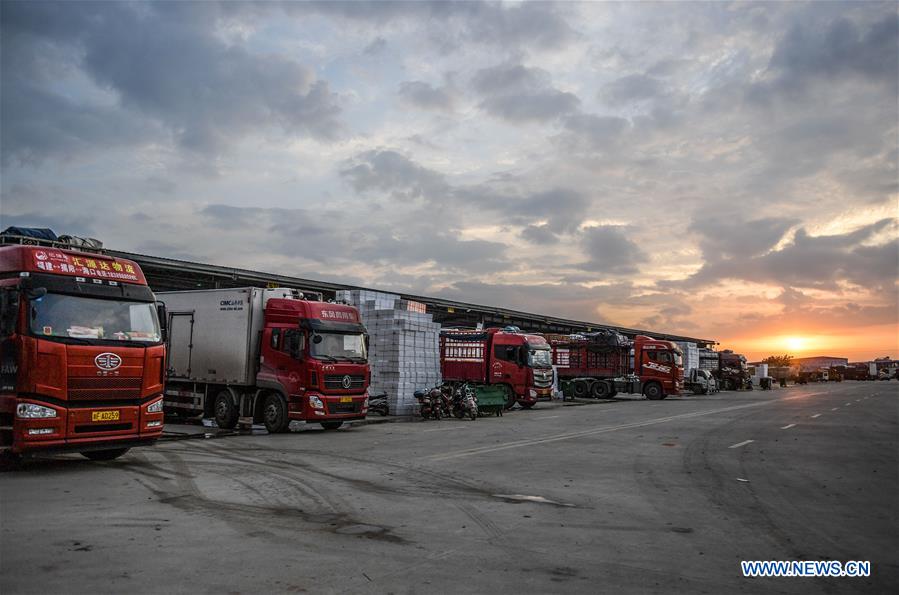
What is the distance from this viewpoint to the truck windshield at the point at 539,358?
97.4 feet

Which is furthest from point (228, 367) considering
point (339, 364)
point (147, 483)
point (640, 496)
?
point (640, 496)

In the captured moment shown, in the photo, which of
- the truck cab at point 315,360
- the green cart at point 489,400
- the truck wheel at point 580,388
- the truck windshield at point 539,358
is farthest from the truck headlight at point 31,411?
the truck wheel at point 580,388

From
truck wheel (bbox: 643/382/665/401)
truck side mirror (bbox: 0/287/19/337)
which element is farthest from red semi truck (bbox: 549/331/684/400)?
truck side mirror (bbox: 0/287/19/337)

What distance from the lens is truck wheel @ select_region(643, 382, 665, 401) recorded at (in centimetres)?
3962

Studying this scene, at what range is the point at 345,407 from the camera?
57.3 feet

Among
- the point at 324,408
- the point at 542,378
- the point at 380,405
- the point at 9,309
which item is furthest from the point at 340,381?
the point at 542,378

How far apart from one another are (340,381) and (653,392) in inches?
1063

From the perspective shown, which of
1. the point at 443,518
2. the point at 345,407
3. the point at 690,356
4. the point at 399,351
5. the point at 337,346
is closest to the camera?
the point at 443,518

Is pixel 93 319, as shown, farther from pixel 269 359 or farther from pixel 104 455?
pixel 269 359

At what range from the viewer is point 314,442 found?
1534cm

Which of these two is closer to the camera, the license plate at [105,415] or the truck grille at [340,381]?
the license plate at [105,415]

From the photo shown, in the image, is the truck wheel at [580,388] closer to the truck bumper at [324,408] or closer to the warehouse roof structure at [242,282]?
the warehouse roof structure at [242,282]

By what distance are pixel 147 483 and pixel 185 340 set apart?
980 centimetres

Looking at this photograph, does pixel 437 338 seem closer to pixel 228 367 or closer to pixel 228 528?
pixel 228 367
